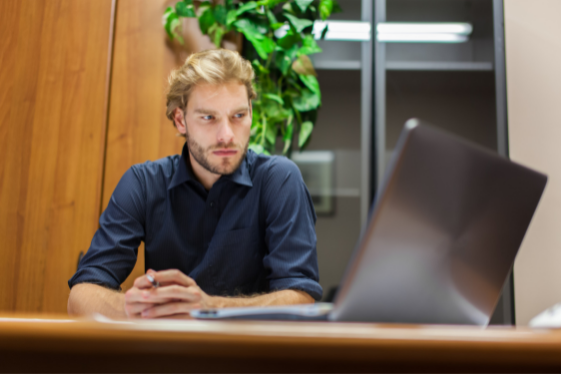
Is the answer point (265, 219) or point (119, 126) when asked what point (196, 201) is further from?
point (119, 126)

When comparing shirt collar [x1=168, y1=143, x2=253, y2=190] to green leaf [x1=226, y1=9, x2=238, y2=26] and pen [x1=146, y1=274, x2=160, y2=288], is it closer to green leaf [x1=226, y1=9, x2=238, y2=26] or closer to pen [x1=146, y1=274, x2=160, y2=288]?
pen [x1=146, y1=274, x2=160, y2=288]

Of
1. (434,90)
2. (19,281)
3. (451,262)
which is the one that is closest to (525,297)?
(434,90)

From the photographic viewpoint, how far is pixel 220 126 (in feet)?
4.58

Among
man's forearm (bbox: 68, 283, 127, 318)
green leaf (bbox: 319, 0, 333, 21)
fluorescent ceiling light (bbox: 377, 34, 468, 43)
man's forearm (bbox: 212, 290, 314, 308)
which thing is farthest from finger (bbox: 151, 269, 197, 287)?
fluorescent ceiling light (bbox: 377, 34, 468, 43)

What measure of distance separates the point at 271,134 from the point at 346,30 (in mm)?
628

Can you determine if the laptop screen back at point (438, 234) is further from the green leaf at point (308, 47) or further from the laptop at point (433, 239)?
the green leaf at point (308, 47)

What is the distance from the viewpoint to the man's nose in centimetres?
137

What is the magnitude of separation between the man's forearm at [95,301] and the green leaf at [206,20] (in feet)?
4.19

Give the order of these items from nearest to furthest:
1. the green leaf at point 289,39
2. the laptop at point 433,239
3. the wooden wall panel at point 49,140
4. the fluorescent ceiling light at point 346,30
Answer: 1. the laptop at point 433,239
2. the wooden wall panel at point 49,140
3. the green leaf at point 289,39
4. the fluorescent ceiling light at point 346,30

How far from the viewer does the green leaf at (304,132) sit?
1.96m

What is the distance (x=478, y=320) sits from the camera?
61cm

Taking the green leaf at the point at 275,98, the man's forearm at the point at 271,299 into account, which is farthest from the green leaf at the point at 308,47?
the man's forearm at the point at 271,299

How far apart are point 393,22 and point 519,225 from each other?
170cm

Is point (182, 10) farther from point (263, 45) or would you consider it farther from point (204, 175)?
point (204, 175)
